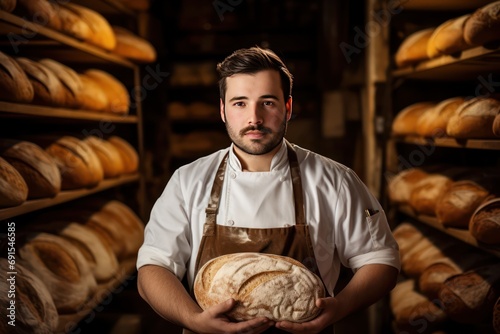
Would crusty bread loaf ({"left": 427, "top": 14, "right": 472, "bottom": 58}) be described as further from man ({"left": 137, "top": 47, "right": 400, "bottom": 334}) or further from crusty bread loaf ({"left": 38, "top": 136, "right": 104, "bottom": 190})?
crusty bread loaf ({"left": 38, "top": 136, "right": 104, "bottom": 190})

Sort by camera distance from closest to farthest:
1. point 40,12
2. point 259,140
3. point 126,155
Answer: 1. point 259,140
2. point 40,12
3. point 126,155

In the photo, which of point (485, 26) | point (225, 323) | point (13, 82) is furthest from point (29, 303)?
point (485, 26)

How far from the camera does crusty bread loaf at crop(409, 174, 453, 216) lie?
8.29 ft

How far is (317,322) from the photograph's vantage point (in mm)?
1241

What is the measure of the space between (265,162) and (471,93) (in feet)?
6.57

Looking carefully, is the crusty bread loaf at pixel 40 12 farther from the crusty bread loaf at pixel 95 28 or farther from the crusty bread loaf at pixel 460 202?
the crusty bread loaf at pixel 460 202

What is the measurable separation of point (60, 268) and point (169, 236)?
3.21 ft

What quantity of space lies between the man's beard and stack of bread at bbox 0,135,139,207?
3.19ft

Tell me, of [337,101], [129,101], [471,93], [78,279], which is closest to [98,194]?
[129,101]

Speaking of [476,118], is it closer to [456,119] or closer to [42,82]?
[456,119]

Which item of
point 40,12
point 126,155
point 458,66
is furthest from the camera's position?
point 126,155

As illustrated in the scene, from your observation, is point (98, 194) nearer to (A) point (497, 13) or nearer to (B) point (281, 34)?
(B) point (281, 34)

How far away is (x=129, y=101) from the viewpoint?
3.44 meters

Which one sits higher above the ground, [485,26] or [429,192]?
[485,26]
